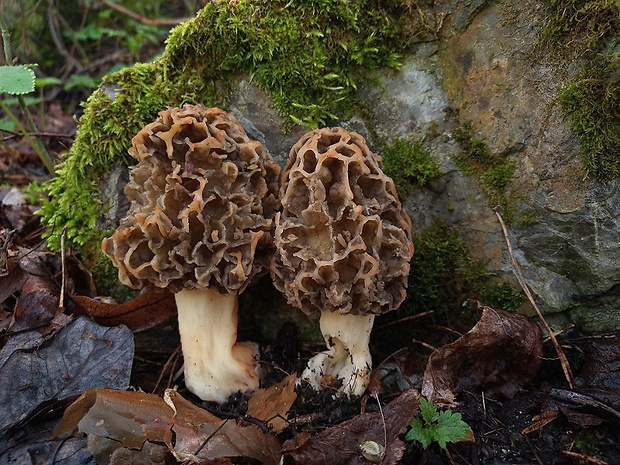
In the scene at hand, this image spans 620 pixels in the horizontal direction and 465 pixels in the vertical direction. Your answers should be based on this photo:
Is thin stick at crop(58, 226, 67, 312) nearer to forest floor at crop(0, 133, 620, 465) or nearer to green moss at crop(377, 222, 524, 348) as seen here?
forest floor at crop(0, 133, 620, 465)

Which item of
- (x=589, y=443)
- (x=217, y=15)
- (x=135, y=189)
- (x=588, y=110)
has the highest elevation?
(x=217, y=15)

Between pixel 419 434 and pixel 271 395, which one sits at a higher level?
pixel 419 434

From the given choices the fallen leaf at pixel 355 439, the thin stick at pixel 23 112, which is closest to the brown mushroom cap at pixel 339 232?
the fallen leaf at pixel 355 439

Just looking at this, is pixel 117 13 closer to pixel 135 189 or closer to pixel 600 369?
pixel 135 189

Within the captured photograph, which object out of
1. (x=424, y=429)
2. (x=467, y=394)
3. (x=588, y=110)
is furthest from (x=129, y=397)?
(x=588, y=110)

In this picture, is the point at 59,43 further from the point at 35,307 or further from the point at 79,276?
the point at 35,307

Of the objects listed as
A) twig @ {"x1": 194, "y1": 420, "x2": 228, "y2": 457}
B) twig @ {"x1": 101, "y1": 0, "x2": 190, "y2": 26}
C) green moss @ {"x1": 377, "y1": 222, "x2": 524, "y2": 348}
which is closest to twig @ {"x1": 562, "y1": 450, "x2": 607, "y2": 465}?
green moss @ {"x1": 377, "y1": 222, "x2": 524, "y2": 348}

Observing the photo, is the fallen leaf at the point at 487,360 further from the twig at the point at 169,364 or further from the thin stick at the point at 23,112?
the thin stick at the point at 23,112

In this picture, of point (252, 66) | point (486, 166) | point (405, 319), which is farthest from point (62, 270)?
point (486, 166)
